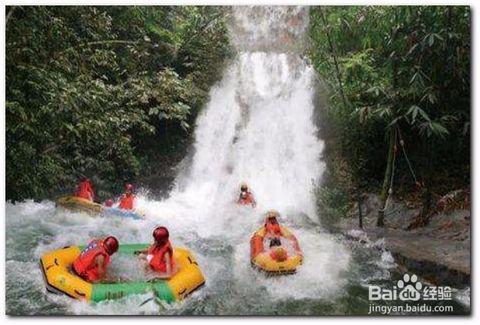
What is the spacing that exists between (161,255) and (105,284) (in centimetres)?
65

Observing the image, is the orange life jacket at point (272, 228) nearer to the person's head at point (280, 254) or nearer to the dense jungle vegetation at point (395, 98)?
the person's head at point (280, 254)

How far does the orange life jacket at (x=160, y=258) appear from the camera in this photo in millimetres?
6277

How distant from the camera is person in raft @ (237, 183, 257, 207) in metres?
6.92

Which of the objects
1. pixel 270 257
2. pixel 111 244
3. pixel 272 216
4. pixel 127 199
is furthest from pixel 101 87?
pixel 270 257

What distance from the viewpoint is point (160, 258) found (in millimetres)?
6297

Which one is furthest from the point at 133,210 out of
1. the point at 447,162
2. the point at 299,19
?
the point at 447,162

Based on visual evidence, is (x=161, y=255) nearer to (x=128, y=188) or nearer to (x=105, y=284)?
(x=105, y=284)

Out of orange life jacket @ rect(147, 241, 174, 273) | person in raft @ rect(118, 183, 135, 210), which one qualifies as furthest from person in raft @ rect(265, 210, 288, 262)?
person in raft @ rect(118, 183, 135, 210)

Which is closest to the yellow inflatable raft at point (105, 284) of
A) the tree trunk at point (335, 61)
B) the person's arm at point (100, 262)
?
the person's arm at point (100, 262)

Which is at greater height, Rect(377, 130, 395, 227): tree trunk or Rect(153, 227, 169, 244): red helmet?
Rect(377, 130, 395, 227): tree trunk

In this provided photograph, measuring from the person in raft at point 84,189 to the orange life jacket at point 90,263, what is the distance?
675 mm

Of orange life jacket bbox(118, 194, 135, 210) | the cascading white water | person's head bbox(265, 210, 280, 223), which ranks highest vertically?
→ the cascading white water

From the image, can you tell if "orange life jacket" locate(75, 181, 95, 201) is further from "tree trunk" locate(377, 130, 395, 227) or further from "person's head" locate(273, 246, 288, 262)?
"tree trunk" locate(377, 130, 395, 227)

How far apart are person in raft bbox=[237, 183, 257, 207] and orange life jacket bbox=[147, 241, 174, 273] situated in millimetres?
1024
